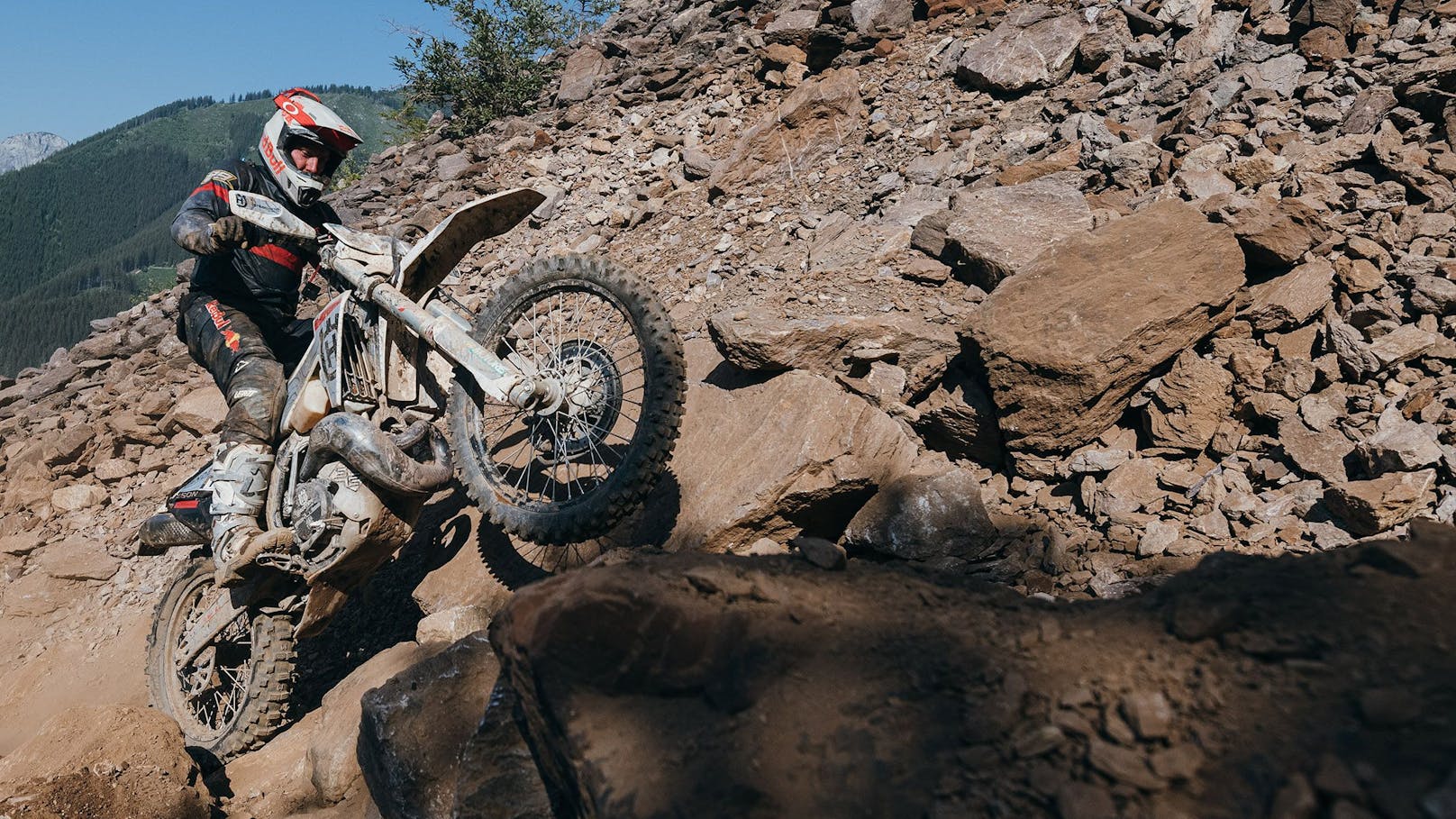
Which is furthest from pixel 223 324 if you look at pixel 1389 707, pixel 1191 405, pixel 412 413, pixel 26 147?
pixel 26 147

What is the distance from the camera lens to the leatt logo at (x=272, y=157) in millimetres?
4180

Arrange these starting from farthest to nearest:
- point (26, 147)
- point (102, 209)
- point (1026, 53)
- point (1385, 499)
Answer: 1. point (26, 147)
2. point (102, 209)
3. point (1026, 53)
4. point (1385, 499)

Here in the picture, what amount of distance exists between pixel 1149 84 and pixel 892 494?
369 centimetres

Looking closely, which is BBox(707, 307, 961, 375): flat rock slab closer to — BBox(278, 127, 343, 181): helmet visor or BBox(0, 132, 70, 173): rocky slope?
BBox(278, 127, 343, 181): helmet visor

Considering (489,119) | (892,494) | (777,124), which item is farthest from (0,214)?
(892,494)

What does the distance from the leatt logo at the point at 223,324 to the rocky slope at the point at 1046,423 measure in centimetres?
148

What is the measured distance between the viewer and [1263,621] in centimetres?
167

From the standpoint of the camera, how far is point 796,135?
7.16m

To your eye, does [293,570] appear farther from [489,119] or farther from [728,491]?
[489,119]

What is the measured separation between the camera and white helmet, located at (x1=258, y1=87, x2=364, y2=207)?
4.12m

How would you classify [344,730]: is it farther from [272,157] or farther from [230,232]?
[272,157]

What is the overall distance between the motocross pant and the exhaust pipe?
0.43 m

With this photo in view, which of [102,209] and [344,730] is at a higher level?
[102,209]

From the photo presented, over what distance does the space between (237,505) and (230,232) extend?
50.5 inches
